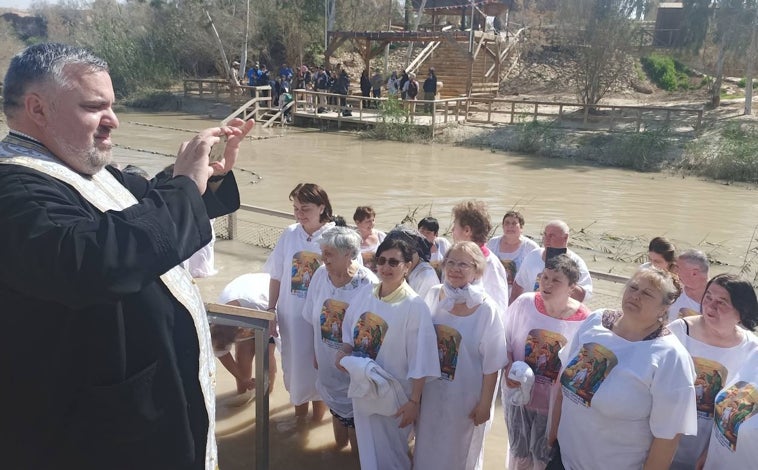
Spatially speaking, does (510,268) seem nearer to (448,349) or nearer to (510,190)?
(448,349)

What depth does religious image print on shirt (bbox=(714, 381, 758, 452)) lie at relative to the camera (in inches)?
99.0

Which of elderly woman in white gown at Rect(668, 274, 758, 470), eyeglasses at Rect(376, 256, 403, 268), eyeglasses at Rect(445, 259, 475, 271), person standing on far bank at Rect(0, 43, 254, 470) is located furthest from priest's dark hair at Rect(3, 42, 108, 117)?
elderly woman in white gown at Rect(668, 274, 758, 470)

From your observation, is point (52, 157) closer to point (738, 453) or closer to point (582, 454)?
point (582, 454)

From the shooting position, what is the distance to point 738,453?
2498mm

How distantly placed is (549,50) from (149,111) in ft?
59.7

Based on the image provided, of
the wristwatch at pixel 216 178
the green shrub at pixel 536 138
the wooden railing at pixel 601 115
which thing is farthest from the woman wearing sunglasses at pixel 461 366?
the wooden railing at pixel 601 115

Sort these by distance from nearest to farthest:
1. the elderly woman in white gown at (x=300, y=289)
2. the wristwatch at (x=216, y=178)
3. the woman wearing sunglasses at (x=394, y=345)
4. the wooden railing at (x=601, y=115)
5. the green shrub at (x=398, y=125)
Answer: the wristwatch at (x=216, y=178)
the woman wearing sunglasses at (x=394, y=345)
the elderly woman in white gown at (x=300, y=289)
the wooden railing at (x=601, y=115)
the green shrub at (x=398, y=125)

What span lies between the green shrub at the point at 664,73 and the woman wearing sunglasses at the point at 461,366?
91.7 ft

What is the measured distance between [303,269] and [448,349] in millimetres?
1291

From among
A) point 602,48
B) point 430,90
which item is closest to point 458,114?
point 430,90


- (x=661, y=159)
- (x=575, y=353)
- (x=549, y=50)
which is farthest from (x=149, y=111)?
(x=575, y=353)

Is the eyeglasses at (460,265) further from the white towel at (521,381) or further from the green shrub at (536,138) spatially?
the green shrub at (536,138)

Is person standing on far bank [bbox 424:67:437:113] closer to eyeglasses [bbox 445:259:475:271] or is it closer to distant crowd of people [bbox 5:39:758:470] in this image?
distant crowd of people [bbox 5:39:758:470]

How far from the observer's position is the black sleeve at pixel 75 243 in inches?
52.2
